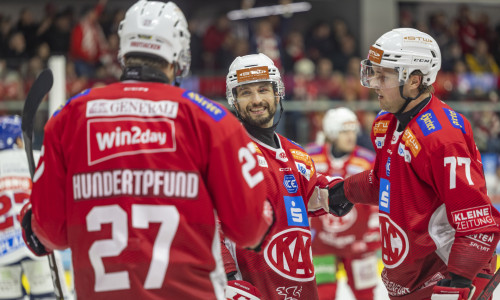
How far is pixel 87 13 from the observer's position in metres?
10.1


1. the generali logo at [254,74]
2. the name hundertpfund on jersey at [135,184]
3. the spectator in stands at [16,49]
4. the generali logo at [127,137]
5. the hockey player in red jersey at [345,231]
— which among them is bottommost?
the hockey player in red jersey at [345,231]

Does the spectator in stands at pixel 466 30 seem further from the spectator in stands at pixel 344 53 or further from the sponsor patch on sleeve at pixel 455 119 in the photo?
the sponsor patch on sleeve at pixel 455 119

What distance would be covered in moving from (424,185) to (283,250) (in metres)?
0.69

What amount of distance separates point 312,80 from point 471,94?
2219 millimetres

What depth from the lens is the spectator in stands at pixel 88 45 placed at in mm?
9367

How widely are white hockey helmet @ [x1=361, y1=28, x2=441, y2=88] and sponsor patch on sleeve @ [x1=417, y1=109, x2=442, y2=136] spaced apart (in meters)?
0.17

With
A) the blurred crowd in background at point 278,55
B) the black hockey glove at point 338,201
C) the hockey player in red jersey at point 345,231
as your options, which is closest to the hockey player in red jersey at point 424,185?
the black hockey glove at point 338,201

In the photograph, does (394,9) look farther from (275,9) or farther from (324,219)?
(324,219)

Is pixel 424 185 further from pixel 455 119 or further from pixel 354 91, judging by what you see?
pixel 354 91

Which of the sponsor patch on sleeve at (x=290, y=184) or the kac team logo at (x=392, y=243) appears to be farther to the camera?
the sponsor patch on sleeve at (x=290, y=184)

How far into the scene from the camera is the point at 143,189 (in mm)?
2102

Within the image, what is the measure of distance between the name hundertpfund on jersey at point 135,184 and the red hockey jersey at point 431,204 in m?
1.11

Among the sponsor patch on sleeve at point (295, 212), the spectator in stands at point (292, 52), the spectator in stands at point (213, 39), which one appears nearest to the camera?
the sponsor patch on sleeve at point (295, 212)

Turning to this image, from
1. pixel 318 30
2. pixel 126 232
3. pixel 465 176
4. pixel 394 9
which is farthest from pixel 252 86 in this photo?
pixel 394 9
